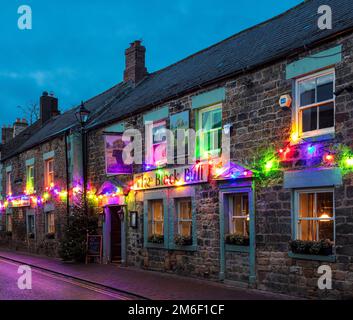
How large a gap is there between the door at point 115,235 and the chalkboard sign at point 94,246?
49cm

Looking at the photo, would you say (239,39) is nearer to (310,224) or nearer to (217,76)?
(217,76)

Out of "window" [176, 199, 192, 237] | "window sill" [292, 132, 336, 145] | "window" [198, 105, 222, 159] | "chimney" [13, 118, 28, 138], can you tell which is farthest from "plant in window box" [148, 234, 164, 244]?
"chimney" [13, 118, 28, 138]

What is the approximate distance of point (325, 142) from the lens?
34.6ft

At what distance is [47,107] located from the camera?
32906mm

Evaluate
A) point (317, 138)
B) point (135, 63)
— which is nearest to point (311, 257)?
point (317, 138)

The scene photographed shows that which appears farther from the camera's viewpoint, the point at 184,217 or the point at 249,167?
the point at 184,217

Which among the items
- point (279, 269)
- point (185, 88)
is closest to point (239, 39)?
point (185, 88)

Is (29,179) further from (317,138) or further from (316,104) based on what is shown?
(317,138)

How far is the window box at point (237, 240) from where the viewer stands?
40.5ft

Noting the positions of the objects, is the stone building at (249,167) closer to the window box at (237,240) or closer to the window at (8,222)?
the window box at (237,240)

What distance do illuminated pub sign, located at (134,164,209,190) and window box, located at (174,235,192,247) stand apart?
4.85ft

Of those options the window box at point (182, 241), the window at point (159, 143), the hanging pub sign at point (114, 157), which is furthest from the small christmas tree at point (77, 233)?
the window box at point (182, 241)

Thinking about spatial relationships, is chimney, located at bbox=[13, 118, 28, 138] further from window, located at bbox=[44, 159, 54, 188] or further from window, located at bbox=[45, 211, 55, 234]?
window, located at bbox=[45, 211, 55, 234]

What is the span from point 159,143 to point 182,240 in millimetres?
3259
